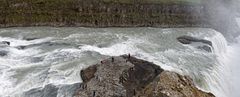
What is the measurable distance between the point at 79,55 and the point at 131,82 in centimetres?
932

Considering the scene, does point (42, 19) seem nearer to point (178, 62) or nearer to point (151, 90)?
point (178, 62)

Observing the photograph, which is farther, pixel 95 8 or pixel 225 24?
pixel 225 24

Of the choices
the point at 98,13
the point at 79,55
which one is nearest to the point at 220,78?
the point at 79,55

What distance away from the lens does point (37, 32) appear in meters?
40.2

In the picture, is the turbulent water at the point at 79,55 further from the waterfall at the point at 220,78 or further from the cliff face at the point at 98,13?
the cliff face at the point at 98,13

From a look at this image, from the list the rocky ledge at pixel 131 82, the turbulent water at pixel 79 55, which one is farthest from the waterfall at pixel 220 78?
the rocky ledge at pixel 131 82

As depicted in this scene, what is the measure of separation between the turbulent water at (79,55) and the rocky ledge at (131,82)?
1.82m

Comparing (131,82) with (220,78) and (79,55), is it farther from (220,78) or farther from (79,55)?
(220,78)

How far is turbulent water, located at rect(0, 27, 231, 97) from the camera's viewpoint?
2570 cm

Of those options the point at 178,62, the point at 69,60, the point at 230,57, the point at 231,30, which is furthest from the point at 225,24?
the point at 69,60

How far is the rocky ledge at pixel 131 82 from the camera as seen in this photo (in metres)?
20.8

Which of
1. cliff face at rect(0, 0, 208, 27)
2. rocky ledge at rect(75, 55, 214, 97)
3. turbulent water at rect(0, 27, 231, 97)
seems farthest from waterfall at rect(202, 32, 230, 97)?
cliff face at rect(0, 0, 208, 27)

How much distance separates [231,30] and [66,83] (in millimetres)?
36335

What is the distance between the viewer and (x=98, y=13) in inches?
1807
